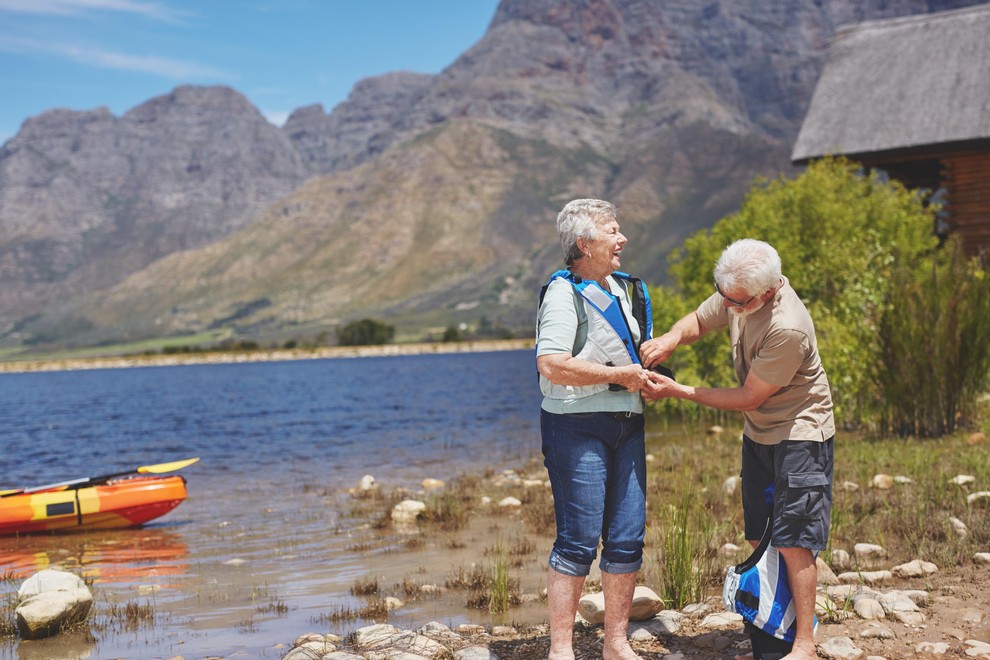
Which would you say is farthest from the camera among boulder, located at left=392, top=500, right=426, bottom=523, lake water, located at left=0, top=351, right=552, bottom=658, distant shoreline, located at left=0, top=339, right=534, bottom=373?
distant shoreline, located at left=0, top=339, right=534, bottom=373

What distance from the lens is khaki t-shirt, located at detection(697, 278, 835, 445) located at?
4801mm

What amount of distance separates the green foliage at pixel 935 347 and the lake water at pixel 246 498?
27.1 ft

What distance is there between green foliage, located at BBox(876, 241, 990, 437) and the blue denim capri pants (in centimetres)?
926

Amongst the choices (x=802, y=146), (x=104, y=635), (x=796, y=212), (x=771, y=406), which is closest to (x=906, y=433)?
(x=796, y=212)

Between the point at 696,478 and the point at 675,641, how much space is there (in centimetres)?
728

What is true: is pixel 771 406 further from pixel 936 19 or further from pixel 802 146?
pixel 936 19

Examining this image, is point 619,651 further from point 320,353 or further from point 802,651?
point 320,353

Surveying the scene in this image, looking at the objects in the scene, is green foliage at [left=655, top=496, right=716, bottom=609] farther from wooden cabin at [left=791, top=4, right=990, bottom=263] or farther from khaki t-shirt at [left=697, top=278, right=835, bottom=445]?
wooden cabin at [left=791, top=4, right=990, bottom=263]

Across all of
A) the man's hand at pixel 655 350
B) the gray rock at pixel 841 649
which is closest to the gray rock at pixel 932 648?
the gray rock at pixel 841 649

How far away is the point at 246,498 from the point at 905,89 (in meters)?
24.0

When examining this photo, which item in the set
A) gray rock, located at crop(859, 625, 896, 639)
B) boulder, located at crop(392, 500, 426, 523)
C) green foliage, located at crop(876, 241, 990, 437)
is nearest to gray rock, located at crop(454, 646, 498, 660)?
gray rock, located at crop(859, 625, 896, 639)

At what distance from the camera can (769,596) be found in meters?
5.01

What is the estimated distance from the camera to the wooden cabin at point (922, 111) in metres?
25.4

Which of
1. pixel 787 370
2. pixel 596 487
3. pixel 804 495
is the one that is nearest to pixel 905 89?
pixel 787 370
